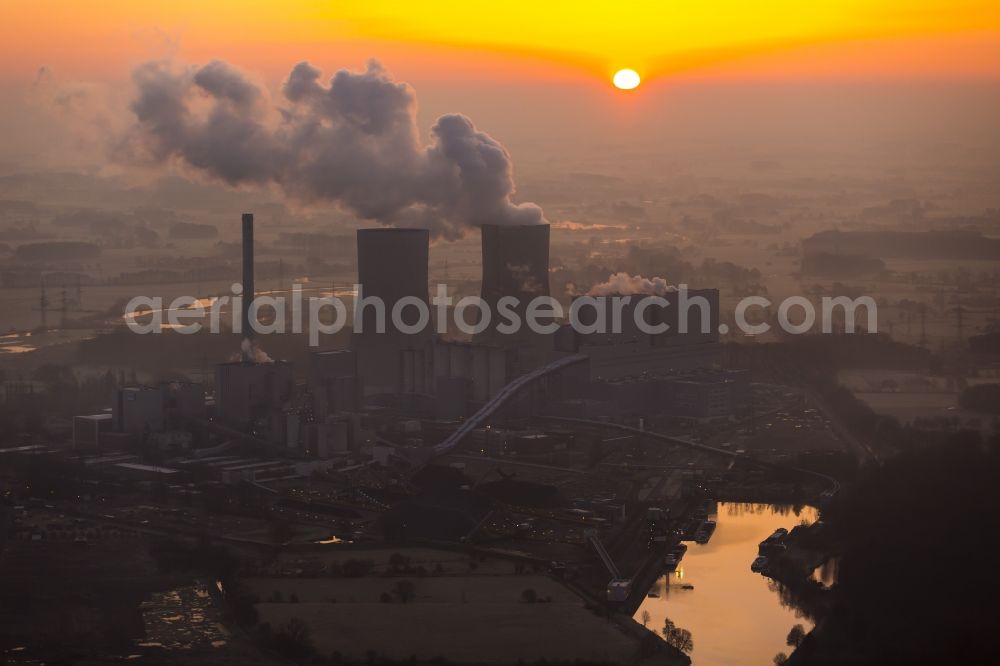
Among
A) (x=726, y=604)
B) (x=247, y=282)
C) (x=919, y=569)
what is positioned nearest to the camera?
(x=919, y=569)

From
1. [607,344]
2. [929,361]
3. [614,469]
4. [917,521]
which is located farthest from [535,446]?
[929,361]

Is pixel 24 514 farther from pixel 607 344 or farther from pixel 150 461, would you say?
pixel 607 344

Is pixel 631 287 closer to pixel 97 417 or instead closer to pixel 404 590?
pixel 97 417

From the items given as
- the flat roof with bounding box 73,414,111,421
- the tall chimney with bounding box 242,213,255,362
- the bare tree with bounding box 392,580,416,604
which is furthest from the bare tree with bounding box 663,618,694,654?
the tall chimney with bounding box 242,213,255,362

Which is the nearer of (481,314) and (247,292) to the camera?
(247,292)

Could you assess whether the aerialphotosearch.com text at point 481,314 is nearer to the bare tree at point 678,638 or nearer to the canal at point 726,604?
the canal at point 726,604

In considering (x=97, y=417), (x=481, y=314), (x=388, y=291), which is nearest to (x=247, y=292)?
(x=388, y=291)
